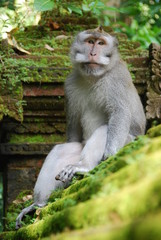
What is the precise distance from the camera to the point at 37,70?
728 cm

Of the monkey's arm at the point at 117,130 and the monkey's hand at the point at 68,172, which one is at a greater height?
the monkey's arm at the point at 117,130

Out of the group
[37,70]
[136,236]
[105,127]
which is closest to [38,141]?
[37,70]

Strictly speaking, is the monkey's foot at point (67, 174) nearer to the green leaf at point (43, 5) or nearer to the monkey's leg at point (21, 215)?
the monkey's leg at point (21, 215)

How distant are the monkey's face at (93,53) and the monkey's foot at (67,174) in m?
1.29

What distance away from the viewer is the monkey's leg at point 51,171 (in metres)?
5.76

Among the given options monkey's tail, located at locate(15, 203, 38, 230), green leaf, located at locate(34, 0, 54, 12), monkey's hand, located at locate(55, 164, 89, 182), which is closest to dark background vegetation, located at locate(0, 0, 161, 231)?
green leaf, located at locate(34, 0, 54, 12)

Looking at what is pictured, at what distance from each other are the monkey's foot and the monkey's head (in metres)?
1.29

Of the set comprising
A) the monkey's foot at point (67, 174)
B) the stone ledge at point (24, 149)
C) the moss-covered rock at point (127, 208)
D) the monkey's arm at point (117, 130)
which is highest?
the moss-covered rock at point (127, 208)

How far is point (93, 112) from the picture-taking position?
6363 millimetres

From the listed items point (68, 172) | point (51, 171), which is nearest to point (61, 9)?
point (51, 171)

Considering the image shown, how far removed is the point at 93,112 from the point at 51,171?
926mm

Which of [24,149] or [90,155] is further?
[24,149]

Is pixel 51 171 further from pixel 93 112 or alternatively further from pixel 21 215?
pixel 93 112

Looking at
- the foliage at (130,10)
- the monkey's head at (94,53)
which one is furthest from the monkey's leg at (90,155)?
the foliage at (130,10)
